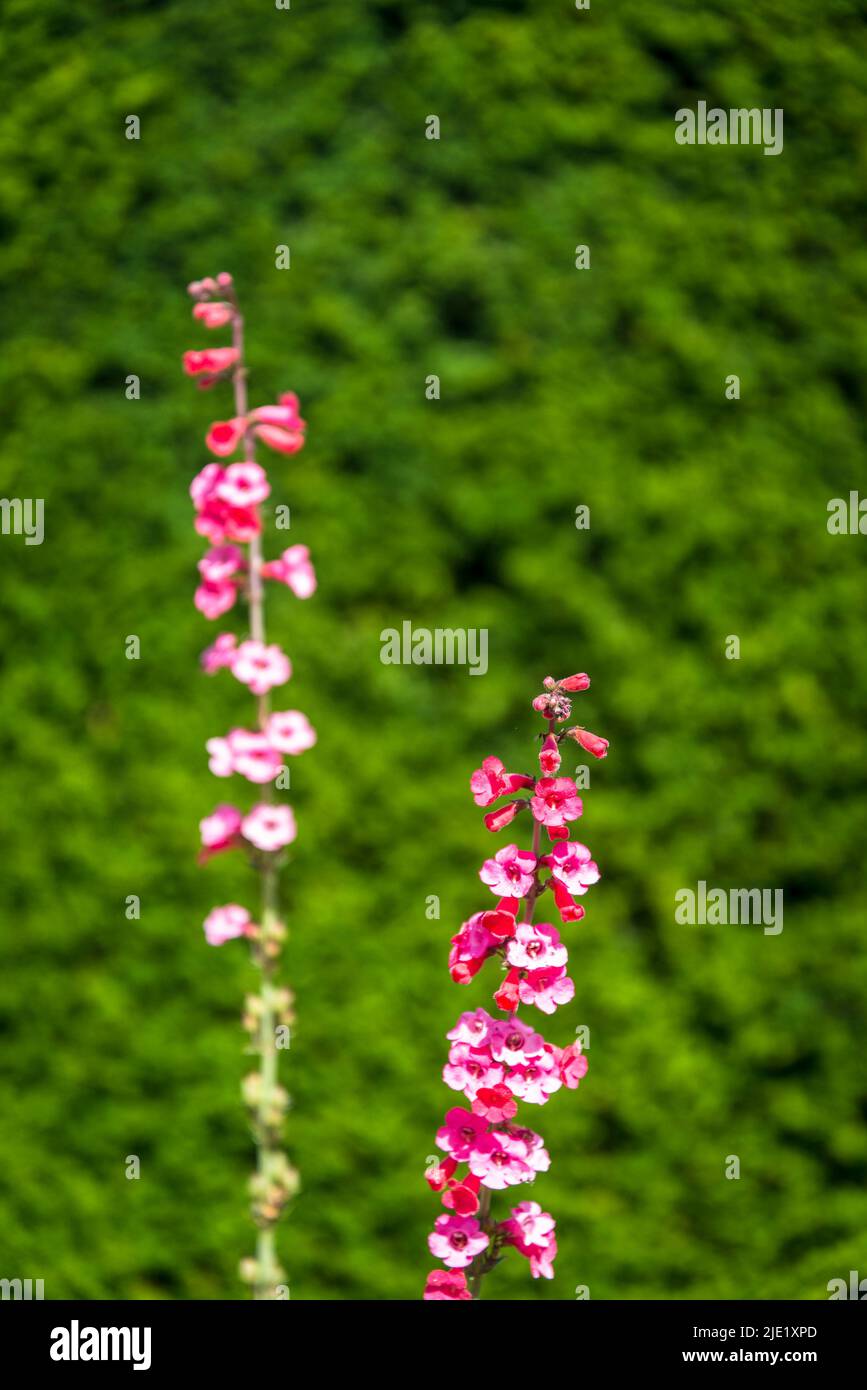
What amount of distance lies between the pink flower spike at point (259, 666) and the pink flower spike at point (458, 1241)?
75 cm

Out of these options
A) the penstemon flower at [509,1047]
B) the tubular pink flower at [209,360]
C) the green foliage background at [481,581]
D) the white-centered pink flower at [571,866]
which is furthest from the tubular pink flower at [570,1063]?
the green foliage background at [481,581]

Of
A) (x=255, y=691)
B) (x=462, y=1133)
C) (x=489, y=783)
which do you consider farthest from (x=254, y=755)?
(x=462, y=1133)

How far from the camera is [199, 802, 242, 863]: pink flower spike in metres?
1.96

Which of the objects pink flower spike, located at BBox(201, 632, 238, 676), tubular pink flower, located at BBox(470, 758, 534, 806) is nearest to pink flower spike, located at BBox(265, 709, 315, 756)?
pink flower spike, located at BBox(201, 632, 238, 676)

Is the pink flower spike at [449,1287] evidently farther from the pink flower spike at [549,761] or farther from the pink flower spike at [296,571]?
the pink flower spike at [296,571]

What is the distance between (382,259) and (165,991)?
1809mm

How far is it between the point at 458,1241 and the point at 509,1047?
246 millimetres

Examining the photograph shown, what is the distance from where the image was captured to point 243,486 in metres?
1.82

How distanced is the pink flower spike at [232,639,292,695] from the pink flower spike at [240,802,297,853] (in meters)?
0.17

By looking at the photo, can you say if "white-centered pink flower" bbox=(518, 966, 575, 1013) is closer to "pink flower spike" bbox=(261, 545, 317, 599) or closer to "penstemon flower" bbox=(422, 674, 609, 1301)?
"penstemon flower" bbox=(422, 674, 609, 1301)

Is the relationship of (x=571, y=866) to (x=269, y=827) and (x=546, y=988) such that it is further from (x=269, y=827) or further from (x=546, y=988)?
(x=269, y=827)

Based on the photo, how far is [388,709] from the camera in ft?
10.1

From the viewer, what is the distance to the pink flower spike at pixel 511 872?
1415mm

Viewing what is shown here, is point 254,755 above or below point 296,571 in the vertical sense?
below
